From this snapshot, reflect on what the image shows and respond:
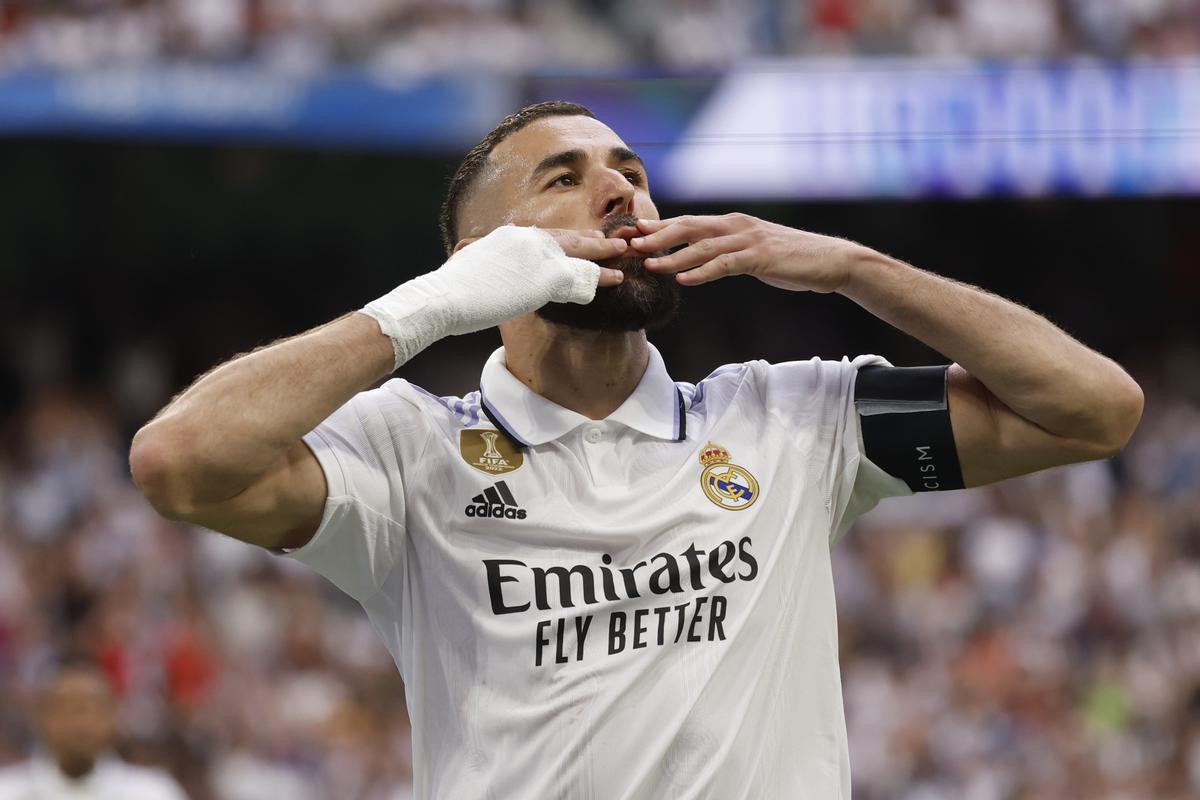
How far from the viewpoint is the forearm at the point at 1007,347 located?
2.90 meters

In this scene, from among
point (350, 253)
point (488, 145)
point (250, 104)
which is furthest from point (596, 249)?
point (350, 253)

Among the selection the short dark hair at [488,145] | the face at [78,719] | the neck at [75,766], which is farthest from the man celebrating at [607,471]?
the neck at [75,766]

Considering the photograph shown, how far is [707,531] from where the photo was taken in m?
2.88

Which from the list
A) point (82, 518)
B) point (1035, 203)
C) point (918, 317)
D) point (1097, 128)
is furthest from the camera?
point (1035, 203)

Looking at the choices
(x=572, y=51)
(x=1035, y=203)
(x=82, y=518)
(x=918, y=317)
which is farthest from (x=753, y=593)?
(x=1035, y=203)

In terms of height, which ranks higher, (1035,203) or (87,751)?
(1035,203)

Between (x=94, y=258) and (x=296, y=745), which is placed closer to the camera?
(x=296, y=745)

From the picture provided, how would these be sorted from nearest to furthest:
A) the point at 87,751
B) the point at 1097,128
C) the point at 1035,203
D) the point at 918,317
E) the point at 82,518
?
1. the point at 918,317
2. the point at 87,751
3. the point at 82,518
4. the point at 1097,128
5. the point at 1035,203

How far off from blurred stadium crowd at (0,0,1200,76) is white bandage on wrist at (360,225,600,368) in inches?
376

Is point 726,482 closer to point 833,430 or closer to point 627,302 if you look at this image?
point 833,430

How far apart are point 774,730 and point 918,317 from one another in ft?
2.56

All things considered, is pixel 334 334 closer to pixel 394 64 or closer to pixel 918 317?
pixel 918 317

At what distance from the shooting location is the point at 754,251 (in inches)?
115

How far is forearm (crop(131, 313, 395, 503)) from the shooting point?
2611 mm
